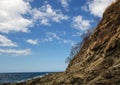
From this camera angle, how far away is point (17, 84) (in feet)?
101

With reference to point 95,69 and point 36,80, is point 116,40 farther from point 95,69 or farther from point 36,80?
point 36,80

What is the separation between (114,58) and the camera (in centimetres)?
2500

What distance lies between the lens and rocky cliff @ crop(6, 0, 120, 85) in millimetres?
22797

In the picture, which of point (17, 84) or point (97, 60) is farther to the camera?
point (17, 84)

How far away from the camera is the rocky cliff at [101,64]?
22.8 m

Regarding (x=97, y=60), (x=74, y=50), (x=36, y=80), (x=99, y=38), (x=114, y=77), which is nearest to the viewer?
(x=114, y=77)

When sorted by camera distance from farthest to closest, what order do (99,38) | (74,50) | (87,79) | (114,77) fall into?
(74,50) → (99,38) → (87,79) → (114,77)

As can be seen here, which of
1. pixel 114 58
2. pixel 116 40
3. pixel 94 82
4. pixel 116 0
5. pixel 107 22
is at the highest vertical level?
pixel 116 0

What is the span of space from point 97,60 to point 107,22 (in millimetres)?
7657

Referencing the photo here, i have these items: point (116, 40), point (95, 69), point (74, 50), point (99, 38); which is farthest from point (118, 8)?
point (74, 50)

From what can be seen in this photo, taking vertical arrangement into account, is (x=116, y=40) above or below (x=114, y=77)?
above

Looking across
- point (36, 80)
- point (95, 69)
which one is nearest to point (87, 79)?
point (95, 69)

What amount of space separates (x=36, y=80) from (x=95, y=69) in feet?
24.3

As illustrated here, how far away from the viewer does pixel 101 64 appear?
25.2 m
